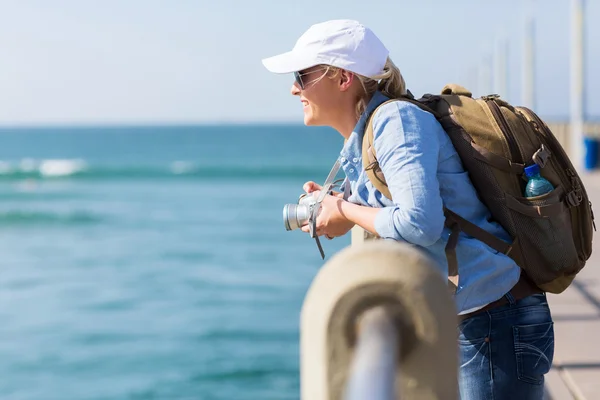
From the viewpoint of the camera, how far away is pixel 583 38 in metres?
24.3

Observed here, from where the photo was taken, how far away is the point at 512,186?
7.10 ft

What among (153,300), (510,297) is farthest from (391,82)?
(153,300)

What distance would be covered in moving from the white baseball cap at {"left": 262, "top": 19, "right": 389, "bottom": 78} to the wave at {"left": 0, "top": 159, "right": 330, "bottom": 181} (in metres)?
47.6

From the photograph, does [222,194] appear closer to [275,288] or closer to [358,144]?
[275,288]

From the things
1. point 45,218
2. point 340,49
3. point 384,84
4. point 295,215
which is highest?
point 340,49

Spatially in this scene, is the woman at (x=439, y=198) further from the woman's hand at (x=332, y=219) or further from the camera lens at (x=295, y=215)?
the camera lens at (x=295, y=215)

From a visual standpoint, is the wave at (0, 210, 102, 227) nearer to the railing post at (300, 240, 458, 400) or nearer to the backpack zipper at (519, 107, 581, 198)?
the backpack zipper at (519, 107, 581, 198)

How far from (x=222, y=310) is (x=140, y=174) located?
138 feet

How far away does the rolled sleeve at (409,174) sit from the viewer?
78.5 inches

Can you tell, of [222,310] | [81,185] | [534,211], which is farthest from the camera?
[81,185]

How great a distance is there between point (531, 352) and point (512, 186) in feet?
1.38

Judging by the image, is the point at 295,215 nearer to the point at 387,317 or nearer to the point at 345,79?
the point at 345,79

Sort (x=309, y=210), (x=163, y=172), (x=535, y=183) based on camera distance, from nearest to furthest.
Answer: (x=535, y=183), (x=309, y=210), (x=163, y=172)

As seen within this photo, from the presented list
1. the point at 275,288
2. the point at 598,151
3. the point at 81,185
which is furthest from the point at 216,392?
the point at 81,185
